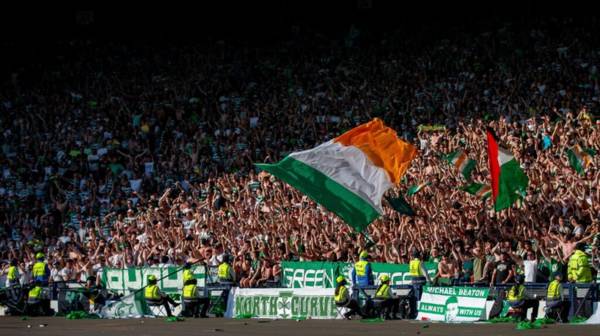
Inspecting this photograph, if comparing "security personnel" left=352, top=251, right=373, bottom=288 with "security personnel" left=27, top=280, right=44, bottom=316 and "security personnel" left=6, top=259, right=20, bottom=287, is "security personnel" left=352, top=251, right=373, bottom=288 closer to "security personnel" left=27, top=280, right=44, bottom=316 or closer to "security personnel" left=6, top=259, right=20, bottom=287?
"security personnel" left=27, top=280, right=44, bottom=316

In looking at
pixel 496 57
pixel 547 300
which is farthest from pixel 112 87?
pixel 547 300

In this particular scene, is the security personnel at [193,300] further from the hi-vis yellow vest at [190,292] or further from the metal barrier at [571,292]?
the metal barrier at [571,292]

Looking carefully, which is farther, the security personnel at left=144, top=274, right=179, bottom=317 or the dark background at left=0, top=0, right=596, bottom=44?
the dark background at left=0, top=0, right=596, bottom=44

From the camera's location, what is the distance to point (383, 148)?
26109mm

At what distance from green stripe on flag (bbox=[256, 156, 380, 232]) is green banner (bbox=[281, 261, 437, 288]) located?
68.7 inches

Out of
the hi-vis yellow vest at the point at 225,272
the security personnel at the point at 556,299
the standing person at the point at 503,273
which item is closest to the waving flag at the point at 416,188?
the hi-vis yellow vest at the point at 225,272

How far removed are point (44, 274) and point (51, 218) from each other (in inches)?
235

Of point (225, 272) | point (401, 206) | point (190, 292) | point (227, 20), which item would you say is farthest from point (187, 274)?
point (227, 20)

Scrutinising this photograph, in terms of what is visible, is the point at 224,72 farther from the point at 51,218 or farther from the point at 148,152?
the point at 51,218

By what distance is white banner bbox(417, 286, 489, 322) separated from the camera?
24.3m

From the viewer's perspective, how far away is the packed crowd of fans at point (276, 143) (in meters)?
27.3

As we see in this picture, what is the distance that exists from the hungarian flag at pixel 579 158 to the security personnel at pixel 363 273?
15.9ft

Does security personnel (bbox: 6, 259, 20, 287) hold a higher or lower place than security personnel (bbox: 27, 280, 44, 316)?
higher

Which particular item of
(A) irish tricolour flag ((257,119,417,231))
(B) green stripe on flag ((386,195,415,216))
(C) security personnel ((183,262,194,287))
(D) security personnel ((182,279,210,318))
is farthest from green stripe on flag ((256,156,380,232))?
(D) security personnel ((182,279,210,318))
